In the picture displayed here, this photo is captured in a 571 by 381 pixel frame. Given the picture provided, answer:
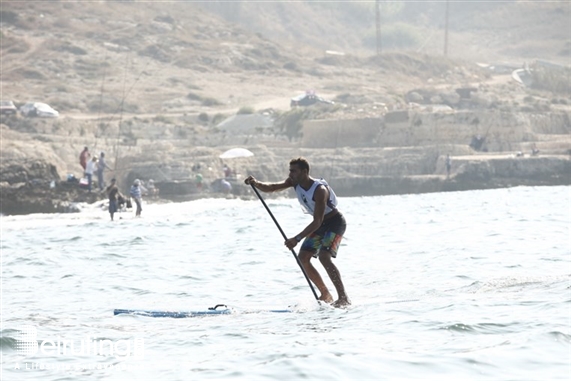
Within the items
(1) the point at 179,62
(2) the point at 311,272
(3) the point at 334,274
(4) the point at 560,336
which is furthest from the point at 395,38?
(4) the point at 560,336

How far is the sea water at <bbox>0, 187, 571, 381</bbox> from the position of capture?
27.8 feet

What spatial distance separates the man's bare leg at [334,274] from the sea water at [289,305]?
19 centimetres

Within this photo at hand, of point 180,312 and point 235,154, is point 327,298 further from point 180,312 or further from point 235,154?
point 235,154

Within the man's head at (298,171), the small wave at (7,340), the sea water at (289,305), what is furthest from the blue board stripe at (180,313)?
the small wave at (7,340)

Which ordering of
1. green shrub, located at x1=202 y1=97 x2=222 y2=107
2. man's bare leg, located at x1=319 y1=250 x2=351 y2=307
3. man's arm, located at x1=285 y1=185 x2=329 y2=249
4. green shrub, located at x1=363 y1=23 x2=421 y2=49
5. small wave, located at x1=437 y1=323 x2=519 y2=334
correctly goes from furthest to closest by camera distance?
green shrub, located at x1=363 y1=23 x2=421 y2=49 < green shrub, located at x1=202 y1=97 x2=222 y2=107 < man's bare leg, located at x1=319 y1=250 x2=351 y2=307 < man's arm, located at x1=285 y1=185 x2=329 y2=249 < small wave, located at x1=437 y1=323 x2=519 y2=334

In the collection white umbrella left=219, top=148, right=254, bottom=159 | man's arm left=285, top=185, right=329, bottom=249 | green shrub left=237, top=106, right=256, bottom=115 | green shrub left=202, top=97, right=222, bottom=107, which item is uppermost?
green shrub left=202, top=97, right=222, bottom=107

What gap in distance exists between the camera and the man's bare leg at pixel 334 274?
37.8 ft

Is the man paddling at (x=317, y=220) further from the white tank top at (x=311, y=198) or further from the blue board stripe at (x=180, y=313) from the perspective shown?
the blue board stripe at (x=180, y=313)

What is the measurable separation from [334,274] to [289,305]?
96 cm

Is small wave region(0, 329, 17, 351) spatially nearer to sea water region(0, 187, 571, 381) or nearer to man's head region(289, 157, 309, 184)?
sea water region(0, 187, 571, 381)

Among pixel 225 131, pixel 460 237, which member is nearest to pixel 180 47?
pixel 225 131

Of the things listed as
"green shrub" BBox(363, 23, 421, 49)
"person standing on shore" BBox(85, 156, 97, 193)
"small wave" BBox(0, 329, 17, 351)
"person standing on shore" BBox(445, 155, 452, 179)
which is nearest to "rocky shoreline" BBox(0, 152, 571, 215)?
"person standing on shore" BBox(445, 155, 452, 179)

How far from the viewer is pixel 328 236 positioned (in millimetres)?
11570

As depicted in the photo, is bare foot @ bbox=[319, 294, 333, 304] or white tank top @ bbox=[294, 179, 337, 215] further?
bare foot @ bbox=[319, 294, 333, 304]
